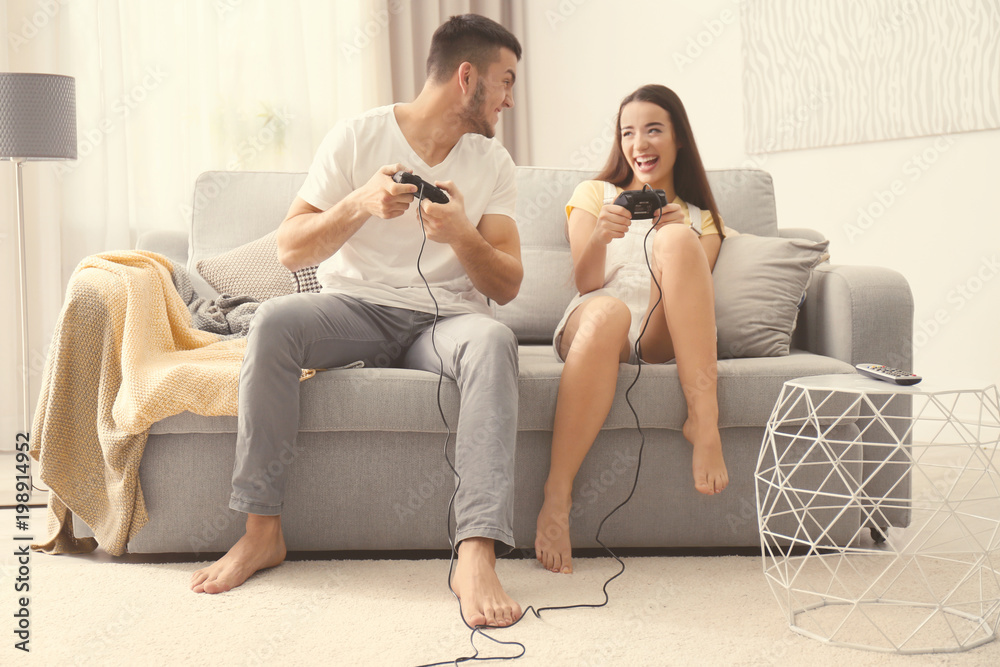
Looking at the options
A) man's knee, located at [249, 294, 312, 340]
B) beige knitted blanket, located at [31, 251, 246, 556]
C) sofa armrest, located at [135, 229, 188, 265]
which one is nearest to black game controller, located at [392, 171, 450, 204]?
man's knee, located at [249, 294, 312, 340]

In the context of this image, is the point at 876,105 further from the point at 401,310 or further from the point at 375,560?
the point at 375,560

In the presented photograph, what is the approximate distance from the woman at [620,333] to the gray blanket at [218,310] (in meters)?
0.75

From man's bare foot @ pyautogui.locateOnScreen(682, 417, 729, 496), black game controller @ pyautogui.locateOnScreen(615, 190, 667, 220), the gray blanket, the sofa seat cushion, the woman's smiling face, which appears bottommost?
man's bare foot @ pyautogui.locateOnScreen(682, 417, 729, 496)

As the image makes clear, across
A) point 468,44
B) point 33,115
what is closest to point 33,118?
point 33,115

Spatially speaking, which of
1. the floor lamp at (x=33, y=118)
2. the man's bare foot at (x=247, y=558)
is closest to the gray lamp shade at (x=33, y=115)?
the floor lamp at (x=33, y=118)

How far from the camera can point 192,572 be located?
1524 mm

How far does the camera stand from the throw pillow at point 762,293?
1.81 m

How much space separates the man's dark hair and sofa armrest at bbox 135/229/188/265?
3.12 ft

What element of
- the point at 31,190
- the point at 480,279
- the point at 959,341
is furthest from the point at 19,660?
the point at 959,341

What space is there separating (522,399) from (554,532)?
10.1 inches

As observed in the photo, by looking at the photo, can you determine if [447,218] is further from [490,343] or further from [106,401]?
[106,401]

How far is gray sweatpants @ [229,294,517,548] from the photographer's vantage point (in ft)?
4.56

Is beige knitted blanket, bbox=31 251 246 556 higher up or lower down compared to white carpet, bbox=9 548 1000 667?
higher up

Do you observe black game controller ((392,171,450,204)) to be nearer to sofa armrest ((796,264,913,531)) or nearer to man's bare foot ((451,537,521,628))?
man's bare foot ((451,537,521,628))
